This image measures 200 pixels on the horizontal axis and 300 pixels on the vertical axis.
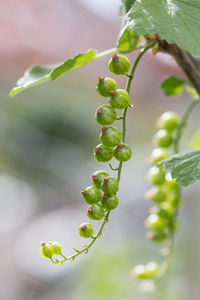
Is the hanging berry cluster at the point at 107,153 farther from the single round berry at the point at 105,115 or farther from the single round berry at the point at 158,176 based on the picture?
the single round berry at the point at 158,176

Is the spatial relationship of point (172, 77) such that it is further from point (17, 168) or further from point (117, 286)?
point (17, 168)

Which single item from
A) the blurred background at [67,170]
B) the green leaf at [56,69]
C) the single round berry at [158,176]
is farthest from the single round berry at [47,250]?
the blurred background at [67,170]

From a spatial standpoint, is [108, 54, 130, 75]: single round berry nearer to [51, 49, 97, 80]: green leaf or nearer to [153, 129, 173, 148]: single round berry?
[51, 49, 97, 80]: green leaf

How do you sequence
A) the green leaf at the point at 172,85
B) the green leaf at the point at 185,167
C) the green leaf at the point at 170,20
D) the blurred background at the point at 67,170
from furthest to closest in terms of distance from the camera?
the blurred background at the point at 67,170 → the green leaf at the point at 172,85 → the green leaf at the point at 185,167 → the green leaf at the point at 170,20

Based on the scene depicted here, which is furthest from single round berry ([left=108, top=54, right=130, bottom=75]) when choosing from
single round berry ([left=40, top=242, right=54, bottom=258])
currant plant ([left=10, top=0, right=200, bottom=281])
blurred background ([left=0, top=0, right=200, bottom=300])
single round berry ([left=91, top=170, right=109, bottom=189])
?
blurred background ([left=0, top=0, right=200, bottom=300])

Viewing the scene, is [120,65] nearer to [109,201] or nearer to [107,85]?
[107,85]

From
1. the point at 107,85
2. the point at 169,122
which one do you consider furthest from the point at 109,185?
the point at 169,122

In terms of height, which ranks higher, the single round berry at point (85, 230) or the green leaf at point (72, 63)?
the green leaf at point (72, 63)
